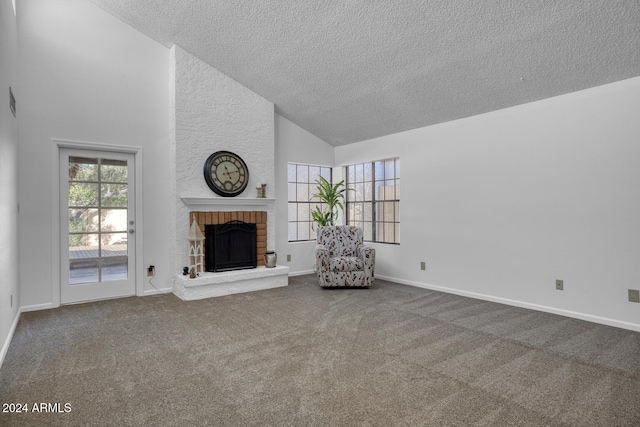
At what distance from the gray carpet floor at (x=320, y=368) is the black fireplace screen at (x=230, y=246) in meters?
1.00

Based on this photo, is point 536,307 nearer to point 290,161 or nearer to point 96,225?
point 290,161

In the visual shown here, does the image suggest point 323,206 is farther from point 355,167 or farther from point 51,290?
point 51,290

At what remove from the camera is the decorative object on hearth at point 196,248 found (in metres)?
4.62

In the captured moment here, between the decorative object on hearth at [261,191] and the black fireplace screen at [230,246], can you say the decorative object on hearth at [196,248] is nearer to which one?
the black fireplace screen at [230,246]

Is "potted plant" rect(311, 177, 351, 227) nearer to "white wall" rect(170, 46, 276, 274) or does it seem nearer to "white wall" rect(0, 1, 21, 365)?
"white wall" rect(170, 46, 276, 274)

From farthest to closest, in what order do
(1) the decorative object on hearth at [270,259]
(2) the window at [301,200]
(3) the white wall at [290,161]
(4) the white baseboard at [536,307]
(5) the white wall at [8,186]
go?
(2) the window at [301,200] < (3) the white wall at [290,161] < (1) the decorative object on hearth at [270,259] < (4) the white baseboard at [536,307] < (5) the white wall at [8,186]

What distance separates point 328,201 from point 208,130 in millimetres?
2351

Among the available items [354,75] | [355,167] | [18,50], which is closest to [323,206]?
[355,167]

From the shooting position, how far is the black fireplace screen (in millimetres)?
4871

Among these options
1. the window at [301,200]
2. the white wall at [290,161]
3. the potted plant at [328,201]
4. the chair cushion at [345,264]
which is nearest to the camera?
the chair cushion at [345,264]

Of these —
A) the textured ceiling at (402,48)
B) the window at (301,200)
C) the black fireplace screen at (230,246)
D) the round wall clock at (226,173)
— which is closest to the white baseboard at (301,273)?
the window at (301,200)

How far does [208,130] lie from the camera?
501 cm

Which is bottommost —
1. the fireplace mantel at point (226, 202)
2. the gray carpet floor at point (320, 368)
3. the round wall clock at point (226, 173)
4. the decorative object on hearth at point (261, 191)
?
the gray carpet floor at point (320, 368)

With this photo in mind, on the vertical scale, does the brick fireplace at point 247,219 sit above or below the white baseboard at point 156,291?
above
